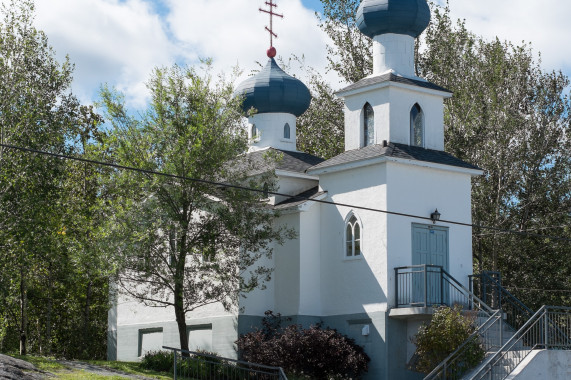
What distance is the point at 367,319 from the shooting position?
2505cm

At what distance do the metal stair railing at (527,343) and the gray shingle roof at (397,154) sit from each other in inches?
208

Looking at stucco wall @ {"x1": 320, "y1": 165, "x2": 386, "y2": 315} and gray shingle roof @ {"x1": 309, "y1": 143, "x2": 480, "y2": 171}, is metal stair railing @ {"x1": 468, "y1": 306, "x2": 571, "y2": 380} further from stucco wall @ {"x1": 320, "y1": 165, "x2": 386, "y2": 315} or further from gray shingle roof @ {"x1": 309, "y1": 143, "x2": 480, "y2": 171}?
gray shingle roof @ {"x1": 309, "y1": 143, "x2": 480, "y2": 171}

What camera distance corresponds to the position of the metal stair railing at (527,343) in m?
21.9

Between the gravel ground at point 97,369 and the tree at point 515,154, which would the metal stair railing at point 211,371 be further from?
the tree at point 515,154

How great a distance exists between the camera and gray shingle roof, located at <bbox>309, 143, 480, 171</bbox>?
25.5 metres

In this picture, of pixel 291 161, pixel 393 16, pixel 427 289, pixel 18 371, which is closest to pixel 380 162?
pixel 427 289

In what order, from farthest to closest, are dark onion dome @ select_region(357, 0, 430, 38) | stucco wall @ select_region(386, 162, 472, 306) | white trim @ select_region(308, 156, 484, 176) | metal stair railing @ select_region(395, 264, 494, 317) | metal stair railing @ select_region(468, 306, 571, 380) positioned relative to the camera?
1. dark onion dome @ select_region(357, 0, 430, 38)
2. white trim @ select_region(308, 156, 484, 176)
3. stucco wall @ select_region(386, 162, 472, 306)
4. metal stair railing @ select_region(395, 264, 494, 317)
5. metal stair railing @ select_region(468, 306, 571, 380)

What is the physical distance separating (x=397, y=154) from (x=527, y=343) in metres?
5.97

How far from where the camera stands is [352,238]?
26.1 m

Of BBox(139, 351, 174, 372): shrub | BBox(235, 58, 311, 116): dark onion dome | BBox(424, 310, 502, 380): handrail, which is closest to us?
BBox(424, 310, 502, 380): handrail

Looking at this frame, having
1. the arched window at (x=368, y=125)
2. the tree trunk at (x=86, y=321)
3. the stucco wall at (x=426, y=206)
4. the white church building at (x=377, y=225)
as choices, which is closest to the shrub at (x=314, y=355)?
the white church building at (x=377, y=225)

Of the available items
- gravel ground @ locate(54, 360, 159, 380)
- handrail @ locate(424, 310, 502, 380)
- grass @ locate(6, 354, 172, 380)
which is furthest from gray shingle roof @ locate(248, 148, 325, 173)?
handrail @ locate(424, 310, 502, 380)

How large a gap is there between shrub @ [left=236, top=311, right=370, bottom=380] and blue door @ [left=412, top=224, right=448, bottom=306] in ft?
7.04

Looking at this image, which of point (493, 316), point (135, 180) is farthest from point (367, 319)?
point (135, 180)
